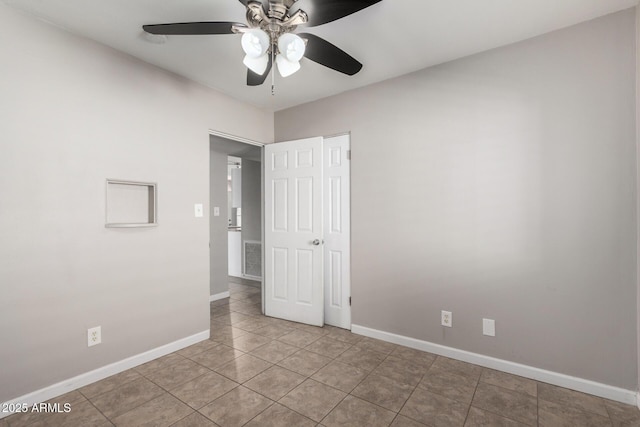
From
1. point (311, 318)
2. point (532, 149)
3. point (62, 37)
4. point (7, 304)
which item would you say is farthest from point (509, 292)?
point (62, 37)

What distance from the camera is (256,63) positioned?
167 cm

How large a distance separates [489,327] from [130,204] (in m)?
3.01

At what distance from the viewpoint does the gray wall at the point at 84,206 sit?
1.87 meters

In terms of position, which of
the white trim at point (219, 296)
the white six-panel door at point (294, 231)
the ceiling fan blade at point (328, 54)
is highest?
the ceiling fan blade at point (328, 54)

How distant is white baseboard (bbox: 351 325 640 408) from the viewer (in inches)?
76.0

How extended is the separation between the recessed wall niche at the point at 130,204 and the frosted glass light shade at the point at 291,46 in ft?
5.44

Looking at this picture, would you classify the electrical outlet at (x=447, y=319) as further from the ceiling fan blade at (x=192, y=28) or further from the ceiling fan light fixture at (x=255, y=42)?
the ceiling fan blade at (x=192, y=28)

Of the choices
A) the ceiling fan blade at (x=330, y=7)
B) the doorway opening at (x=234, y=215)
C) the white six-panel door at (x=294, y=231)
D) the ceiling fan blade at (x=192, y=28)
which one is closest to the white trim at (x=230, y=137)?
the doorway opening at (x=234, y=215)

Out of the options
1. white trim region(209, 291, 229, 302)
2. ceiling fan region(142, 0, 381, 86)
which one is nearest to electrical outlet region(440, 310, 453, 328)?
ceiling fan region(142, 0, 381, 86)

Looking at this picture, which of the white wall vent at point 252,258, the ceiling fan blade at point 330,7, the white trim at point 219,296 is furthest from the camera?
the white wall vent at point 252,258

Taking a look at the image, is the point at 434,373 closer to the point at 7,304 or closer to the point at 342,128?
the point at 342,128

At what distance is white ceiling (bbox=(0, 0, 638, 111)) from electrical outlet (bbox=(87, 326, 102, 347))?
6.88ft

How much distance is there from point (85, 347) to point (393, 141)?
2938 mm

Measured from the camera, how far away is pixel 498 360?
7.63 feet
